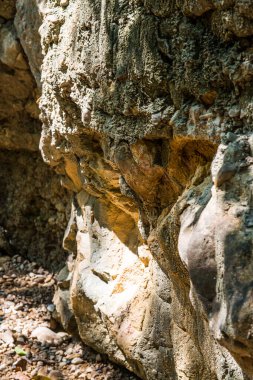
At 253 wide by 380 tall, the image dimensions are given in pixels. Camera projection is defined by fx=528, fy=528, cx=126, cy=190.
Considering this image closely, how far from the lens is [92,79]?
203 centimetres

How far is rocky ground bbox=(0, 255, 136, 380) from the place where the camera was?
2777 millimetres

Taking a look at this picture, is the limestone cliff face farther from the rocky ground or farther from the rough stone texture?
the rough stone texture

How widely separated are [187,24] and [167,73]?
17 cm

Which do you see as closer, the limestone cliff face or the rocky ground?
the limestone cliff face

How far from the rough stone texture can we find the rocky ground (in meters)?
0.30

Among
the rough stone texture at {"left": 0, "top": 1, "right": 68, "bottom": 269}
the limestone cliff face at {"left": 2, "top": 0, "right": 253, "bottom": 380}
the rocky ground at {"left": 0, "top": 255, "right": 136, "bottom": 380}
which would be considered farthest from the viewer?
the rough stone texture at {"left": 0, "top": 1, "right": 68, "bottom": 269}

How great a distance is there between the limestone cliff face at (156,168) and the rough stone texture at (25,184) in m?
0.59

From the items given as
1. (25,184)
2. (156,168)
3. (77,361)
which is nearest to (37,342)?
(77,361)

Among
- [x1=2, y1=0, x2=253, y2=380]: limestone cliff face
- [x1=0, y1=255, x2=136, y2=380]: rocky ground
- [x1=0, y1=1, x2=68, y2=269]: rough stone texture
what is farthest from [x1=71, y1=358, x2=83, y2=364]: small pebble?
[x1=0, y1=1, x2=68, y2=269]: rough stone texture

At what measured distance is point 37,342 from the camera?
305 cm

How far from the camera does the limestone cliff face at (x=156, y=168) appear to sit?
1362 millimetres

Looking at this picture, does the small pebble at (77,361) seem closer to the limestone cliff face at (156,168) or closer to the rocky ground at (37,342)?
the rocky ground at (37,342)

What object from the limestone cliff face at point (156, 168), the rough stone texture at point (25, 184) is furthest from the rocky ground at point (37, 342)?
the rough stone texture at point (25, 184)

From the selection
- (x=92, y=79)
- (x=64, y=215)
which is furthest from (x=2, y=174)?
(x=92, y=79)
